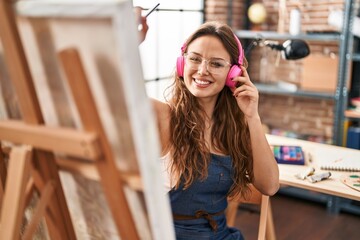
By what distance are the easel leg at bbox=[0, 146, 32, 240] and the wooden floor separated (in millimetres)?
2170

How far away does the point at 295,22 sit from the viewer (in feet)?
11.7

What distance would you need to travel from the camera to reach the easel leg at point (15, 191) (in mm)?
975

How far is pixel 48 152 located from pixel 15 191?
4.5 inches

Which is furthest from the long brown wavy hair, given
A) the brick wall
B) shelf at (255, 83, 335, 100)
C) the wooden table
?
the brick wall

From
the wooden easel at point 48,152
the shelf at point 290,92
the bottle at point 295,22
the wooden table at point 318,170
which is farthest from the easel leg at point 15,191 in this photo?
the bottle at point 295,22

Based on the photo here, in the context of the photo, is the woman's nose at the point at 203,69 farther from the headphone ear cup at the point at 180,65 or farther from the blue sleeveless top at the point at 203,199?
the blue sleeveless top at the point at 203,199

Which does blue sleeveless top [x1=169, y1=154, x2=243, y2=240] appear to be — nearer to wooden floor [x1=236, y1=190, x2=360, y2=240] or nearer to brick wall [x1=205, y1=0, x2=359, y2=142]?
wooden floor [x1=236, y1=190, x2=360, y2=240]

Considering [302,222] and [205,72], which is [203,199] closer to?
[205,72]

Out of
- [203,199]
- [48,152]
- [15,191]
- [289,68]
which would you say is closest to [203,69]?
[203,199]

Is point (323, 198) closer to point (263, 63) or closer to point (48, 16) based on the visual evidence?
point (263, 63)

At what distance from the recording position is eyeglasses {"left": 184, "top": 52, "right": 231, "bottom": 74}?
1.53 meters

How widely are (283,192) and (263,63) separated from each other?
49.7 inches

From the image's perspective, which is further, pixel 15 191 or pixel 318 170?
pixel 318 170

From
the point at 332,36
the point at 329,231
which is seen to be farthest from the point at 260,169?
the point at 332,36
